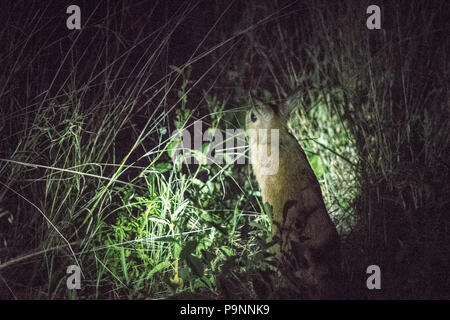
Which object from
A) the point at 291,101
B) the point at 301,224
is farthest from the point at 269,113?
the point at 301,224

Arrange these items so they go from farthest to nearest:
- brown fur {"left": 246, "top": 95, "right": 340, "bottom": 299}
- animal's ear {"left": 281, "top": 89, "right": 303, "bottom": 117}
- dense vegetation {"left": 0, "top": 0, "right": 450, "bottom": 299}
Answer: animal's ear {"left": 281, "top": 89, "right": 303, "bottom": 117} < dense vegetation {"left": 0, "top": 0, "right": 450, "bottom": 299} < brown fur {"left": 246, "top": 95, "right": 340, "bottom": 299}

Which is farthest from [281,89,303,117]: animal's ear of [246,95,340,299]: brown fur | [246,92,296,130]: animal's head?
[246,95,340,299]: brown fur

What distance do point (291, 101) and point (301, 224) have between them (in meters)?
1.01

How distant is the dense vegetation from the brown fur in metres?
0.13

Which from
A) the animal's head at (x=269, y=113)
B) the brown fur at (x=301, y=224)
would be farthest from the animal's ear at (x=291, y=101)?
the brown fur at (x=301, y=224)

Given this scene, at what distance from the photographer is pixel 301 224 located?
276 centimetres

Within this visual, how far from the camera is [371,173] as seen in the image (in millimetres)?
3422

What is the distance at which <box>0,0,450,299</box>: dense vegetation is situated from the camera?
2.74 m

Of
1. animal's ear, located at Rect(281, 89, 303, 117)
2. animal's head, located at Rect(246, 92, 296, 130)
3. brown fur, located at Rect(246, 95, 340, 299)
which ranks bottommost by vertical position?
brown fur, located at Rect(246, 95, 340, 299)

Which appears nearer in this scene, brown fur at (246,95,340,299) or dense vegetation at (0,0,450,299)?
brown fur at (246,95,340,299)

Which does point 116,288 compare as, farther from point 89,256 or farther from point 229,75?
point 229,75

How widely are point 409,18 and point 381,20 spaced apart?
0.21 m

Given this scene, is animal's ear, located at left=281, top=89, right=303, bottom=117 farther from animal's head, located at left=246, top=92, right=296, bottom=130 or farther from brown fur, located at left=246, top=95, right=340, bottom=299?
brown fur, located at left=246, top=95, right=340, bottom=299

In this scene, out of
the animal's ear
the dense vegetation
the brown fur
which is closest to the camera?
the brown fur
